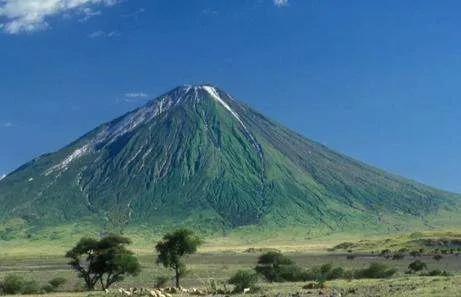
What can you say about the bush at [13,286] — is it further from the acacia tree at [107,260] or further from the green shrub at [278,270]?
the green shrub at [278,270]

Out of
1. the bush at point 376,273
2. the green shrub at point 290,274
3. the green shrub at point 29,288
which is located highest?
the green shrub at point 29,288

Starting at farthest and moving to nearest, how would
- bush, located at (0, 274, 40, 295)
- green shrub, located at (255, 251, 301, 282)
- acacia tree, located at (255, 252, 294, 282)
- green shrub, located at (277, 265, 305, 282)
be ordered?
acacia tree, located at (255, 252, 294, 282) → green shrub, located at (255, 251, 301, 282) → green shrub, located at (277, 265, 305, 282) → bush, located at (0, 274, 40, 295)

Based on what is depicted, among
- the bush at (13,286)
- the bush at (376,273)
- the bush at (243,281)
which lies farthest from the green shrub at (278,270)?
the bush at (13,286)

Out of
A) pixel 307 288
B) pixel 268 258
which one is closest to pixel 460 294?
pixel 307 288

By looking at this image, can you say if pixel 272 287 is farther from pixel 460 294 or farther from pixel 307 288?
pixel 460 294

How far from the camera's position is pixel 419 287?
4525 centimetres

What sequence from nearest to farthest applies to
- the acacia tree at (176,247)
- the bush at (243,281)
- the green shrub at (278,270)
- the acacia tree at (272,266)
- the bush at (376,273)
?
the bush at (243,281) → the bush at (376,273) → the acacia tree at (176,247) → the green shrub at (278,270) → the acacia tree at (272,266)

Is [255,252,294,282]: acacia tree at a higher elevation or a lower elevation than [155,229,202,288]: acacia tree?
lower

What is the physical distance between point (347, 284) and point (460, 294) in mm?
15982

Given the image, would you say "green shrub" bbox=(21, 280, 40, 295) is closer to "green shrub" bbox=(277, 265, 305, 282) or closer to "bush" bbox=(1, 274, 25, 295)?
"bush" bbox=(1, 274, 25, 295)

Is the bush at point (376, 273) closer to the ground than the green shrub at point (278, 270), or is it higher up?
closer to the ground

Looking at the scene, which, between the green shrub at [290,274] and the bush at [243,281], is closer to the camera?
the bush at [243,281]

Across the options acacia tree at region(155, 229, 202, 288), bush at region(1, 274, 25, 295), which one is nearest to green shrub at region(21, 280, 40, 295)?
bush at region(1, 274, 25, 295)

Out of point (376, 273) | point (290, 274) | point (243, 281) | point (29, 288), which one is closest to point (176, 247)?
point (290, 274)
